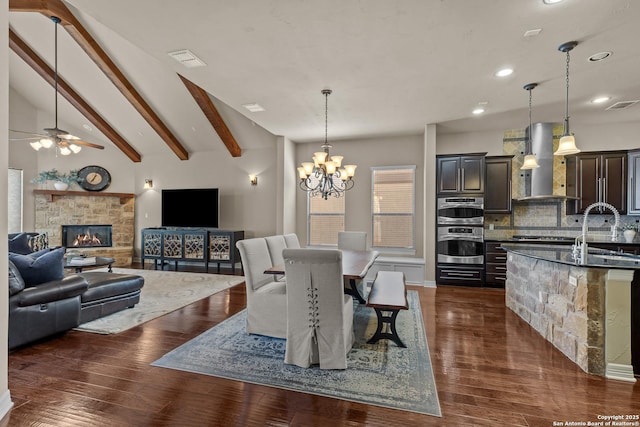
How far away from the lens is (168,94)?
6031 millimetres

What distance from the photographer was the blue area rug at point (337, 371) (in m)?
2.17

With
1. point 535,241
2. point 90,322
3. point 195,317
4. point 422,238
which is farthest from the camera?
point 422,238

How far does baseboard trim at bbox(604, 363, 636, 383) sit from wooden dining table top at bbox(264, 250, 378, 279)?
2.09m

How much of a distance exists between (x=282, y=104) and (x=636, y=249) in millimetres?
5697

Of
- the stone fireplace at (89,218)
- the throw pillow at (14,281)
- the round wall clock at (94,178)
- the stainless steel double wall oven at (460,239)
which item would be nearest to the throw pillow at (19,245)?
the throw pillow at (14,281)

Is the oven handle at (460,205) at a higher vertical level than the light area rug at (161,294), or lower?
higher

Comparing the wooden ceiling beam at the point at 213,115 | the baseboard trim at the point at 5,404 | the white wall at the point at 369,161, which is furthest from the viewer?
the white wall at the point at 369,161

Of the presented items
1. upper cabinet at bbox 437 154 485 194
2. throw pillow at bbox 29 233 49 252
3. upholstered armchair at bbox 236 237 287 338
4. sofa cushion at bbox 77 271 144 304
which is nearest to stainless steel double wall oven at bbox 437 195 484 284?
upper cabinet at bbox 437 154 485 194

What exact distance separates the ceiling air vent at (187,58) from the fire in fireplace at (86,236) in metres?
6.26

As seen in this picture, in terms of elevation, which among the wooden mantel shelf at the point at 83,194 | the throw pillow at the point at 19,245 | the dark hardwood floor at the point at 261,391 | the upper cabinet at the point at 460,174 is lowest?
the dark hardwood floor at the point at 261,391

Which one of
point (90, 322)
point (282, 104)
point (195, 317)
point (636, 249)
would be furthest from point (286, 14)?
point (636, 249)

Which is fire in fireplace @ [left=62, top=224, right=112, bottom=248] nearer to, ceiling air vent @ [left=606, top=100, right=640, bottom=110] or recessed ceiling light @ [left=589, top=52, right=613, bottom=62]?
recessed ceiling light @ [left=589, top=52, right=613, bottom=62]

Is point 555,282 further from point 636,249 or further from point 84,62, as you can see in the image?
point 84,62

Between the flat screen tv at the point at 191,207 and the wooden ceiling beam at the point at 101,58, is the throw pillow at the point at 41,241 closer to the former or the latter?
the flat screen tv at the point at 191,207
